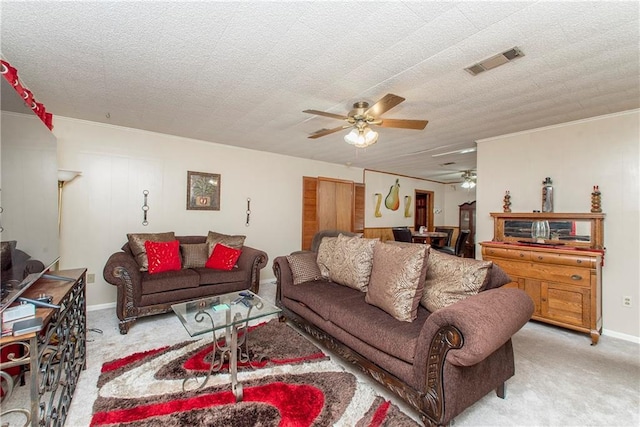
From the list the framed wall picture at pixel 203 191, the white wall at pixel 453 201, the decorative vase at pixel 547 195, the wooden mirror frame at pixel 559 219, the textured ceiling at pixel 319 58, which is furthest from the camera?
the white wall at pixel 453 201

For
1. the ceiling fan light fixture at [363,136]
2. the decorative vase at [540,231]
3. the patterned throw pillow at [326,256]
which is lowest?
the patterned throw pillow at [326,256]

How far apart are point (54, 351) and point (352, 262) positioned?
6.80 ft

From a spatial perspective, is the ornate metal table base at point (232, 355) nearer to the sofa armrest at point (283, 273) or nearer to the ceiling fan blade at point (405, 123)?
the sofa armrest at point (283, 273)

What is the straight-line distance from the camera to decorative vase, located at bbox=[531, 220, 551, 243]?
11.5 feet

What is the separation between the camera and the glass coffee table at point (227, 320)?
1886mm

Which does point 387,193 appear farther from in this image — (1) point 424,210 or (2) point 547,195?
(2) point 547,195

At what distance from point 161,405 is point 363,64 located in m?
2.68

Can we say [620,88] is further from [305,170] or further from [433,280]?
[305,170]

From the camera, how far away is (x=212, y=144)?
4492 millimetres

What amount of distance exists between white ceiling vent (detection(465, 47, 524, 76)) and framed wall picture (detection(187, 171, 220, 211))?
12.2ft

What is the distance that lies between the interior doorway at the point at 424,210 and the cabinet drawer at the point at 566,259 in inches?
211

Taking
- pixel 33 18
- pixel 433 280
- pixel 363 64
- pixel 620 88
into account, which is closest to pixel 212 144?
pixel 33 18

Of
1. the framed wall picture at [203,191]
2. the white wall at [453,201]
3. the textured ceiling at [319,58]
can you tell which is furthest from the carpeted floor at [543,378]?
the white wall at [453,201]

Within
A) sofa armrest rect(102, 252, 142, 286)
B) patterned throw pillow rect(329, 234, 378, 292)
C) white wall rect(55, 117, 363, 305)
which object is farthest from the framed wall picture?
patterned throw pillow rect(329, 234, 378, 292)
